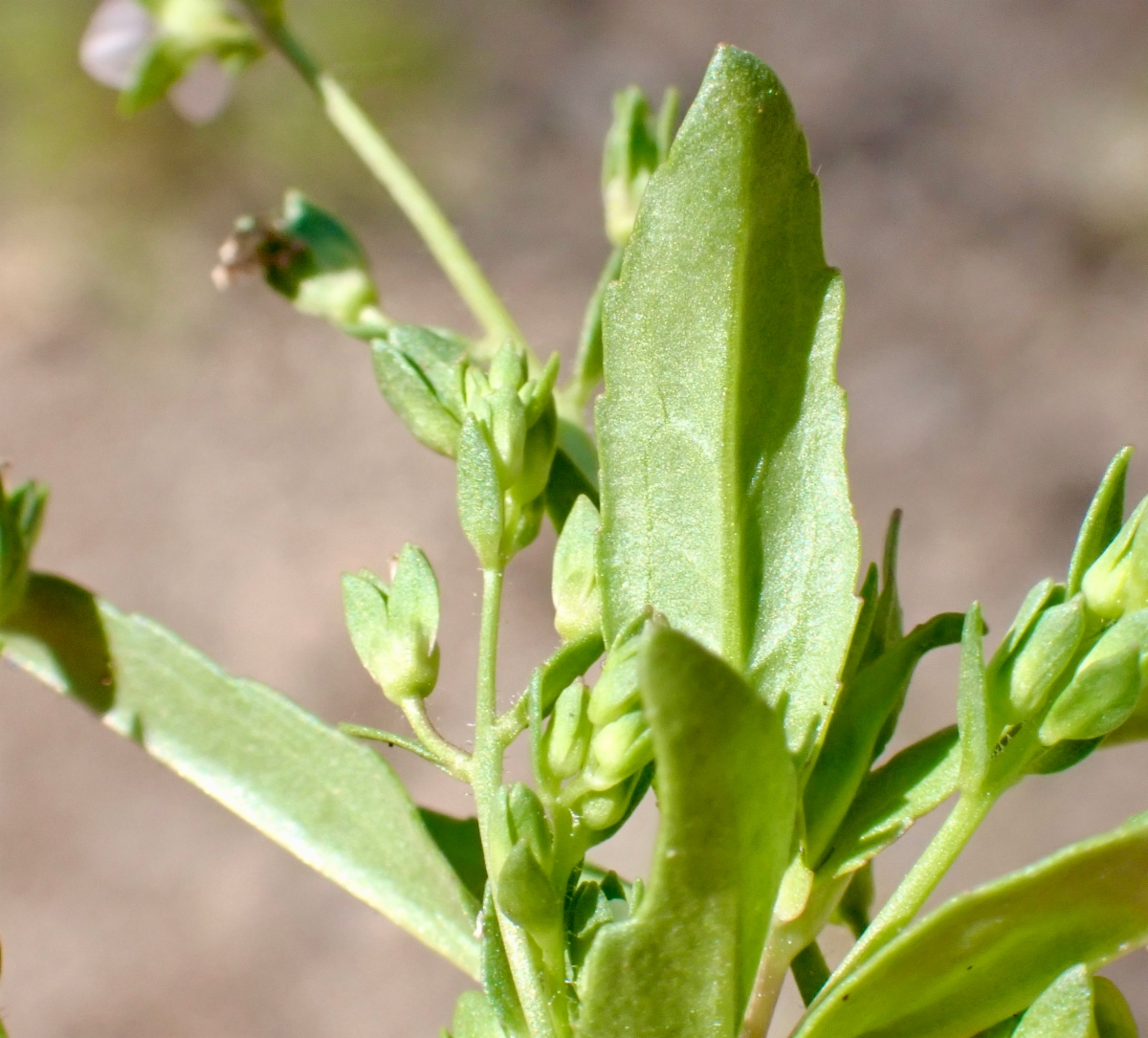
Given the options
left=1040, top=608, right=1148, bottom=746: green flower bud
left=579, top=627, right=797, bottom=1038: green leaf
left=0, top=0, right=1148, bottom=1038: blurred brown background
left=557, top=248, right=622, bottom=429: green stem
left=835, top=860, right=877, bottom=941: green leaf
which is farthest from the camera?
left=0, top=0, right=1148, bottom=1038: blurred brown background

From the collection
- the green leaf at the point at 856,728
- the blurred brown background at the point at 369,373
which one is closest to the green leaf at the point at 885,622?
the green leaf at the point at 856,728

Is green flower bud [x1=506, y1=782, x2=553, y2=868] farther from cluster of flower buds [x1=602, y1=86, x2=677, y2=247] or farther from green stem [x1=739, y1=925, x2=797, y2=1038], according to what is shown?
cluster of flower buds [x1=602, y1=86, x2=677, y2=247]

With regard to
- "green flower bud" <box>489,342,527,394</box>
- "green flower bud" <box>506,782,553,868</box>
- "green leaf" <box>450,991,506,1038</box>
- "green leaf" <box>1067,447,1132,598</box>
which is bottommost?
"green leaf" <box>450,991,506,1038</box>

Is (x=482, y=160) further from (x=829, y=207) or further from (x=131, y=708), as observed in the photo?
(x=131, y=708)

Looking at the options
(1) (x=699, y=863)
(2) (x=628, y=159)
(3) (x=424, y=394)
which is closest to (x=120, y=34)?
(2) (x=628, y=159)

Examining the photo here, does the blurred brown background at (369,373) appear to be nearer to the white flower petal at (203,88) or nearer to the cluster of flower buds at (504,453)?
the white flower petal at (203,88)

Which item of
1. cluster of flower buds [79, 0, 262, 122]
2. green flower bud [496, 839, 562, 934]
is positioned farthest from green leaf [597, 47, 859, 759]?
cluster of flower buds [79, 0, 262, 122]

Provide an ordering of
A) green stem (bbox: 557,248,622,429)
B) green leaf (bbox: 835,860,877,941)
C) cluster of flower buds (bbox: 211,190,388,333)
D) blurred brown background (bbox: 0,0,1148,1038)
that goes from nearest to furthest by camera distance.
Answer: green leaf (bbox: 835,860,877,941), green stem (bbox: 557,248,622,429), cluster of flower buds (bbox: 211,190,388,333), blurred brown background (bbox: 0,0,1148,1038)
